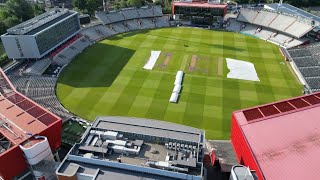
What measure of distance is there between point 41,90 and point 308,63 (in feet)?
187

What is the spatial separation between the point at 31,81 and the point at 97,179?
1376 inches

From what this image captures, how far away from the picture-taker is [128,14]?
90.1m

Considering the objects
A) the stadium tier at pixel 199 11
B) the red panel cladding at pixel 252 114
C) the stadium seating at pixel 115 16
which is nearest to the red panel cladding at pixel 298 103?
the red panel cladding at pixel 252 114

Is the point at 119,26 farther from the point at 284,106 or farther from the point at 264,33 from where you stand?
the point at 284,106

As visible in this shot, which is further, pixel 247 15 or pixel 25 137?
pixel 247 15

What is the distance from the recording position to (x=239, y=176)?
29812 millimetres

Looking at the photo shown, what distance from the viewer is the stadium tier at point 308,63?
57934 millimetres

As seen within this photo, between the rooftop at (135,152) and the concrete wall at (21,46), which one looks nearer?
the rooftop at (135,152)

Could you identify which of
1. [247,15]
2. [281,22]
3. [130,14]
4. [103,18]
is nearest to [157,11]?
[130,14]

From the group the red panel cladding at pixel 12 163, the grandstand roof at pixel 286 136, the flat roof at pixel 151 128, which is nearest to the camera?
the grandstand roof at pixel 286 136

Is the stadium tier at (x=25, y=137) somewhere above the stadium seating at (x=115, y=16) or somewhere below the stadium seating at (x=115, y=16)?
below

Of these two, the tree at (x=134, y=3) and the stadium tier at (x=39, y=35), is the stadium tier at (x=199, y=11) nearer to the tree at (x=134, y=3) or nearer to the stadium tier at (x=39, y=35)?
the tree at (x=134, y=3)

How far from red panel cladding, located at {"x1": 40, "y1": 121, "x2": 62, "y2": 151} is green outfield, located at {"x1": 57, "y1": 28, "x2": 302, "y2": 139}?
1258 centimetres

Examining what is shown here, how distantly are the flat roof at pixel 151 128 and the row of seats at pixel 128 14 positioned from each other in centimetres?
5448
